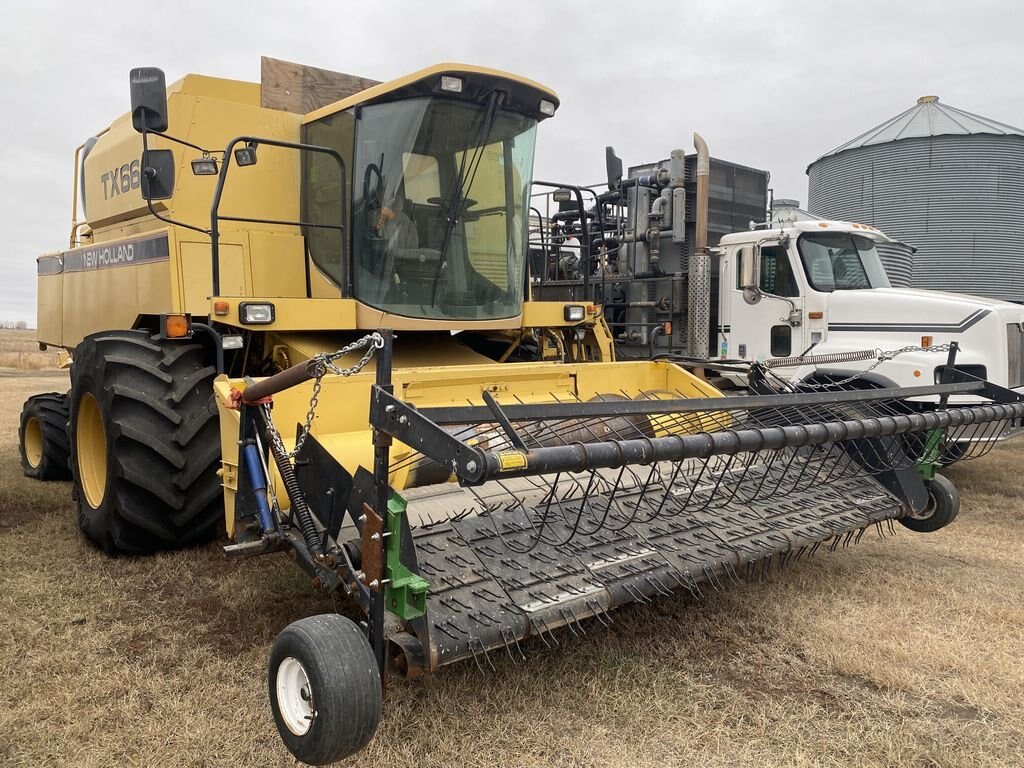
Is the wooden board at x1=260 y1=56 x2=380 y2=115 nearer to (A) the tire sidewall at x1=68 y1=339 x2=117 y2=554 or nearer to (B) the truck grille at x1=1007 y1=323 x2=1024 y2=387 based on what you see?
(A) the tire sidewall at x1=68 y1=339 x2=117 y2=554

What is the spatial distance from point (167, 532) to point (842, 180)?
472 inches

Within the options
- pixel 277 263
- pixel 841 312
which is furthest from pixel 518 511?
pixel 841 312

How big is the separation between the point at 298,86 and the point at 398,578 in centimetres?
368

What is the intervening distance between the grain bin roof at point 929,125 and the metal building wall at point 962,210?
0.13 meters

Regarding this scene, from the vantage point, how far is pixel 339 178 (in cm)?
430

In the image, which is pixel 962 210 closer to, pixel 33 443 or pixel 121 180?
pixel 121 180

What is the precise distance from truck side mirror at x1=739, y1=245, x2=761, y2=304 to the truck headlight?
4428mm

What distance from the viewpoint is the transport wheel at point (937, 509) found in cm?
387

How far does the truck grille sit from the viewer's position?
235 inches

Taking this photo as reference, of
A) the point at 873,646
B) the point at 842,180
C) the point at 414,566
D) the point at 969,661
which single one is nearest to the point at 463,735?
the point at 414,566

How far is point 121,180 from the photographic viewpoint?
5082mm

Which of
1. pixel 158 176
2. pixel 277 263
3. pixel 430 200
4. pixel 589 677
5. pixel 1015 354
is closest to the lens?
pixel 589 677

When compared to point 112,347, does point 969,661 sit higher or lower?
lower

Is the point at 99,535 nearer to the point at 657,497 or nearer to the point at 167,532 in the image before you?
the point at 167,532
